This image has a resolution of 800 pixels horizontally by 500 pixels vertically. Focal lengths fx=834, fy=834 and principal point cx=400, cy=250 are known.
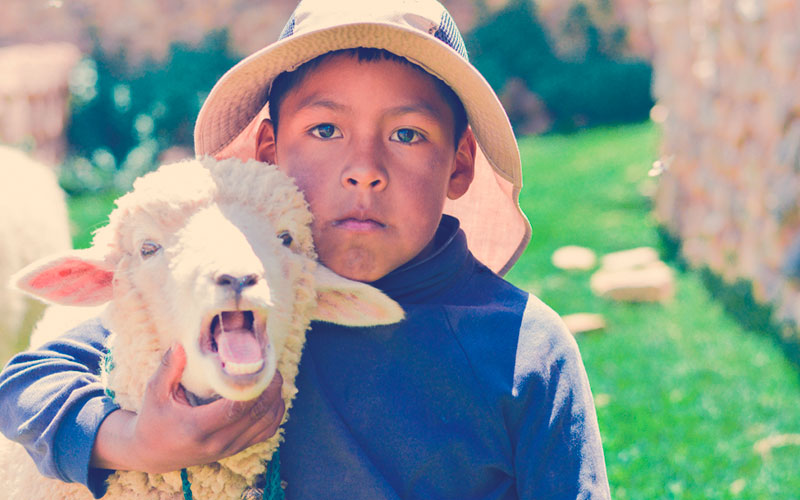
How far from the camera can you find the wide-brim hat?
71.8 inches

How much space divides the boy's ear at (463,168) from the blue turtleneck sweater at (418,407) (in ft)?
1.25

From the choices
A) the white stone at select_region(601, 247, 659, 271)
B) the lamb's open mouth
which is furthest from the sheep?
the white stone at select_region(601, 247, 659, 271)

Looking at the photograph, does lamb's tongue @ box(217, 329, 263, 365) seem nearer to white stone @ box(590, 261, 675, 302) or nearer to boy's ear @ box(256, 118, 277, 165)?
boy's ear @ box(256, 118, 277, 165)

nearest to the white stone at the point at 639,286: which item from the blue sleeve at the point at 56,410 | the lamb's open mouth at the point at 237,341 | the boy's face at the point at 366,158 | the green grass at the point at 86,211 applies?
the boy's face at the point at 366,158

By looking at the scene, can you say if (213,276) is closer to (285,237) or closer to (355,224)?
(285,237)

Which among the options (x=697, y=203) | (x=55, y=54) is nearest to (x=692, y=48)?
(x=697, y=203)

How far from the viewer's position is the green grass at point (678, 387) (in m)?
3.38

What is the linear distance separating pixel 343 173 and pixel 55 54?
1358cm

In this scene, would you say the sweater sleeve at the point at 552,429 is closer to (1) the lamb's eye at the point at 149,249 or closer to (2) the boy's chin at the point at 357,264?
(2) the boy's chin at the point at 357,264

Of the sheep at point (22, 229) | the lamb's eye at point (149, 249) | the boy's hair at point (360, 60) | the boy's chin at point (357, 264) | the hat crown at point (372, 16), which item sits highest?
the hat crown at point (372, 16)

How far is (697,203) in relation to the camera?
6895 mm

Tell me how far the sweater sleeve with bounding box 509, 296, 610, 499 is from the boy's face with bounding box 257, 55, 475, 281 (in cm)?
37

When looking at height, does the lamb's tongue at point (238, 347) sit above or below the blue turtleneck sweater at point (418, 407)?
above

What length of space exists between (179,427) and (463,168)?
3.48 feet
